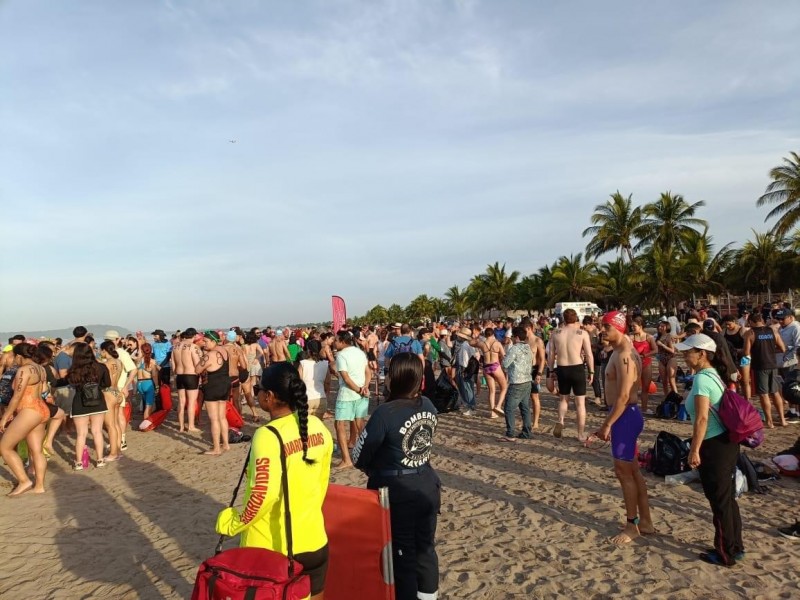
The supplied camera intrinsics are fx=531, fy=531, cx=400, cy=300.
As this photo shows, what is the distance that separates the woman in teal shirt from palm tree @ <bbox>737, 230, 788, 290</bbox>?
40.1 m

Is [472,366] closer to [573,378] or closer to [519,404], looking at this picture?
[519,404]

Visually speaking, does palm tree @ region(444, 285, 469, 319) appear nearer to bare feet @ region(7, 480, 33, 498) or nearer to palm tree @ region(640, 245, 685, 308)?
palm tree @ region(640, 245, 685, 308)

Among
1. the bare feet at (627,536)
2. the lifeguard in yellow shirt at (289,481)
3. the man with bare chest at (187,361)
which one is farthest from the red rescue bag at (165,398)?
the lifeguard in yellow shirt at (289,481)

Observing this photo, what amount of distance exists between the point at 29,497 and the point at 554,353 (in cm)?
715

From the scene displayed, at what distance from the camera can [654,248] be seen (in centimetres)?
3969

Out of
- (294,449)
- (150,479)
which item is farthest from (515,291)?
(294,449)

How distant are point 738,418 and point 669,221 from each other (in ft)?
136

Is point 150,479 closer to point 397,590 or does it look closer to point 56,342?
point 397,590

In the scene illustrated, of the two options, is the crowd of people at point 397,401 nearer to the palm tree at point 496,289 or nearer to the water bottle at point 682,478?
the water bottle at point 682,478

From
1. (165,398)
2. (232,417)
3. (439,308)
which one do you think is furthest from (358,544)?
(439,308)

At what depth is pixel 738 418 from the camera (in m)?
3.71

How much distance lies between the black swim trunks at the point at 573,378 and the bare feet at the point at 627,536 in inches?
127

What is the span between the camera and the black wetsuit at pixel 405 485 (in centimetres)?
283

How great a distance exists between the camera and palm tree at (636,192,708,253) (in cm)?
4016
